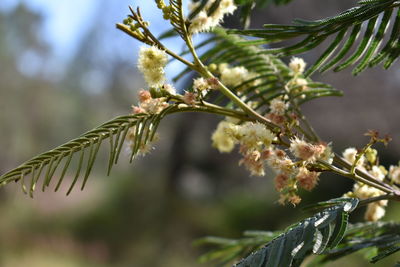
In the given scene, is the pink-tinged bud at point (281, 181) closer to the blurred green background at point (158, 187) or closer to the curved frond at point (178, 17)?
the curved frond at point (178, 17)

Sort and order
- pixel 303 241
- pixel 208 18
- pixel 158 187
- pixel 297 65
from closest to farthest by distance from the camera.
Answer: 1. pixel 303 241
2. pixel 208 18
3. pixel 297 65
4. pixel 158 187

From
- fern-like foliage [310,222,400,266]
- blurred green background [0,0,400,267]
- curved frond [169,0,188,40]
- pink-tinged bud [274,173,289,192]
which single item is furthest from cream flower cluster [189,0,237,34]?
blurred green background [0,0,400,267]

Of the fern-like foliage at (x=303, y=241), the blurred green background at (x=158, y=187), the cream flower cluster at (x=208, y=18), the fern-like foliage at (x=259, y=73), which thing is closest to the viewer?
the fern-like foliage at (x=303, y=241)

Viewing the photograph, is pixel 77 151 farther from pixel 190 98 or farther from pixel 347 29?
pixel 347 29

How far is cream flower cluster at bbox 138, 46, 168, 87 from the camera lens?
427 millimetres

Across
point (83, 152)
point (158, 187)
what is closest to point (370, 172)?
point (83, 152)

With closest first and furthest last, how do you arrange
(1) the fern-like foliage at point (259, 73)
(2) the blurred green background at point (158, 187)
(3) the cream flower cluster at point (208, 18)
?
(3) the cream flower cluster at point (208, 18) → (1) the fern-like foliage at point (259, 73) → (2) the blurred green background at point (158, 187)

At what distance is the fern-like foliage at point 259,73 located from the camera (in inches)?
22.4

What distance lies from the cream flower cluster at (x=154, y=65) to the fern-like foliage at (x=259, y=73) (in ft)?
0.45

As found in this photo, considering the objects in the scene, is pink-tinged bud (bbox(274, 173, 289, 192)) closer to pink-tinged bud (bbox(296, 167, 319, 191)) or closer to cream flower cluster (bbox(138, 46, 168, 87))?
pink-tinged bud (bbox(296, 167, 319, 191))

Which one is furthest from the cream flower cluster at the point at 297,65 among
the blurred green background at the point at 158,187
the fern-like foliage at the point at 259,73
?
the blurred green background at the point at 158,187

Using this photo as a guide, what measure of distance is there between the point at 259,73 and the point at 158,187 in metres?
6.44

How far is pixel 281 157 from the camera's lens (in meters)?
0.43

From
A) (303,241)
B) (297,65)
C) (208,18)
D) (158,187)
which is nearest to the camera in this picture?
(303,241)
